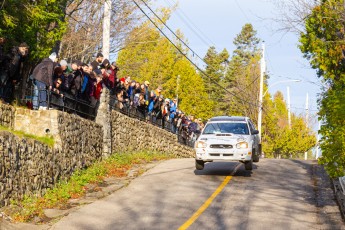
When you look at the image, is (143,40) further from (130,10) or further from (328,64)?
(328,64)

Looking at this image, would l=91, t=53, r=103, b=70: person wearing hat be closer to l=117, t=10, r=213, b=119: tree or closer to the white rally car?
the white rally car

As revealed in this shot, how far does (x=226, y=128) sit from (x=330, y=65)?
18.2 ft

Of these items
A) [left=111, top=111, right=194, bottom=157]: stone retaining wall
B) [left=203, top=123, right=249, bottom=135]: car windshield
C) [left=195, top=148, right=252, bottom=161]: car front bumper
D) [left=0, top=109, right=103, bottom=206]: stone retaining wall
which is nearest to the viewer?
[left=0, top=109, right=103, bottom=206]: stone retaining wall

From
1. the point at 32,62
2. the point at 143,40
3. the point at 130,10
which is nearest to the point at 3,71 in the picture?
the point at 32,62

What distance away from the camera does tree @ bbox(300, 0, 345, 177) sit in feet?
47.6

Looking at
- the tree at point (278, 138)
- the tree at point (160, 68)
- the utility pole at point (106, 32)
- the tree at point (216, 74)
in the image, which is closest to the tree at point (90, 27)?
the tree at point (160, 68)

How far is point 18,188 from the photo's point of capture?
14133mm

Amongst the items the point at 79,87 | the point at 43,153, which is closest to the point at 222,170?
the point at 79,87

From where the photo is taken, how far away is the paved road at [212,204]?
13648mm

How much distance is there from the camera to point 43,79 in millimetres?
16969

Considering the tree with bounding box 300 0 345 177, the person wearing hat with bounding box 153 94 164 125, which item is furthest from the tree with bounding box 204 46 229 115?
the tree with bounding box 300 0 345 177

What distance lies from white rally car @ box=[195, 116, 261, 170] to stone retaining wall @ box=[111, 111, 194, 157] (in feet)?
14.1

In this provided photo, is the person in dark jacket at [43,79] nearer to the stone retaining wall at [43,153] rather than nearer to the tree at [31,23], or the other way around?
the stone retaining wall at [43,153]

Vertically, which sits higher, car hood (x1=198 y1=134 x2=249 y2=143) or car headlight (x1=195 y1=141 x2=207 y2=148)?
car hood (x1=198 y1=134 x2=249 y2=143)
